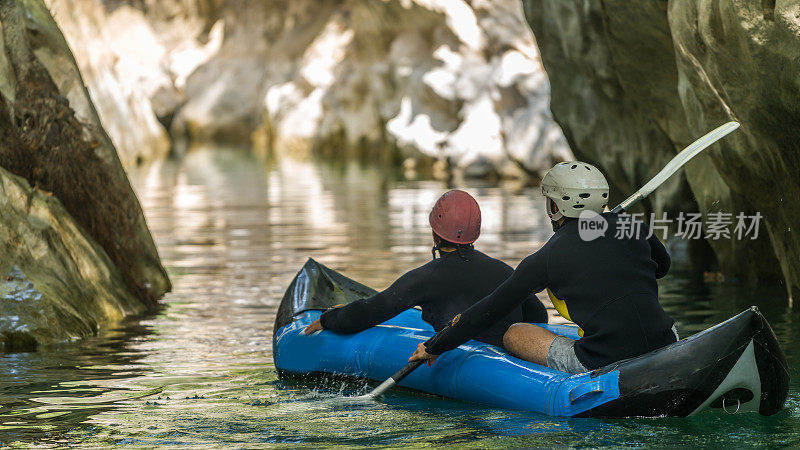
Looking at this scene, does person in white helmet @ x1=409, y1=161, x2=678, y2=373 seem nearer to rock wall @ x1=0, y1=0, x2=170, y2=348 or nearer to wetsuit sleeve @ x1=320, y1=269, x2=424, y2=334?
wetsuit sleeve @ x1=320, y1=269, x2=424, y2=334

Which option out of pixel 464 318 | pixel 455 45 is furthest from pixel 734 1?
pixel 455 45

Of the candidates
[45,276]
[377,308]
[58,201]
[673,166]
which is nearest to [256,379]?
[377,308]

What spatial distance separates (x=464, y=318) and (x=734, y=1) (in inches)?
129

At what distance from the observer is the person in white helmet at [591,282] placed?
18.4ft

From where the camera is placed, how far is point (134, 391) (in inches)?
262

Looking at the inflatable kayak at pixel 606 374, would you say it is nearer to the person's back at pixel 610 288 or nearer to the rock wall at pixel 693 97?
the person's back at pixel 610 288

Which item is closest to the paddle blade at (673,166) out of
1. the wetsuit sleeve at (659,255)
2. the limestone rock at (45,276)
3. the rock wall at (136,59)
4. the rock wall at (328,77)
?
the wetsuit sleeve at (659,255)

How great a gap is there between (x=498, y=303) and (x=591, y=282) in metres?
0.49

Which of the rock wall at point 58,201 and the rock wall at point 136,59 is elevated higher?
the rock wall at point 136,59

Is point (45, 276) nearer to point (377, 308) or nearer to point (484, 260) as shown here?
point (377, 308)

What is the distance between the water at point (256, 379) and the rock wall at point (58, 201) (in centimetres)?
35

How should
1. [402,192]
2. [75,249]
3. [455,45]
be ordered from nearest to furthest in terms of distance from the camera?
[75,249], [402,192], [455,45]

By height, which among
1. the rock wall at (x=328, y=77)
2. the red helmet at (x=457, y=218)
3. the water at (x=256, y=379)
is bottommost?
the water at (x=256, y=379)

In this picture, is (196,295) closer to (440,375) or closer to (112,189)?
(112,189)
